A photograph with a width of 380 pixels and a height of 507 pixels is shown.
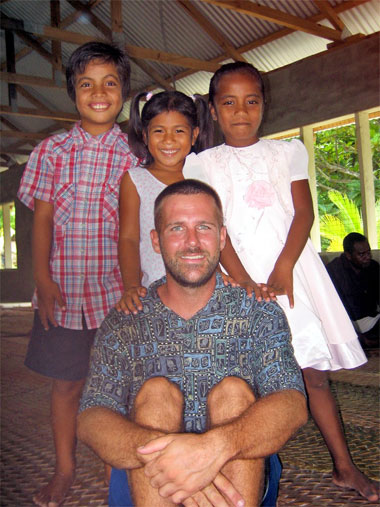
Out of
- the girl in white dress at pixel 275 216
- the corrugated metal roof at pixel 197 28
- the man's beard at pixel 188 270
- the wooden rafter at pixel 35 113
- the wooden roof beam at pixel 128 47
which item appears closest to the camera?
the man's beard at pixel 188 270

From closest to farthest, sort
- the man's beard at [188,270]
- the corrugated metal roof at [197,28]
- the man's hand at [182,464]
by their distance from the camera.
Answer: the man's hand at [182,464]
the man's beard at [188,270]
the corrugated metal roof at [197,28]

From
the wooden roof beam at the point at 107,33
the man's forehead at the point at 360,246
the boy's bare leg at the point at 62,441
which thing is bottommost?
the boy's bare leg at the point at 62,441

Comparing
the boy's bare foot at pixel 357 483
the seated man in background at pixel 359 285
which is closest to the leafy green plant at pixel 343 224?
the seated man in background at pixel 359 285

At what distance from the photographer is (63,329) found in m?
1.76

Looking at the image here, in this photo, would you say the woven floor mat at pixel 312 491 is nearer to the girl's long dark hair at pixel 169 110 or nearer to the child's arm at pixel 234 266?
the child's arm at pixel 234 266

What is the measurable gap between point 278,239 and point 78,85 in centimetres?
79

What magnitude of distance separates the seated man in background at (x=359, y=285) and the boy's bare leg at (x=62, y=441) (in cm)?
308

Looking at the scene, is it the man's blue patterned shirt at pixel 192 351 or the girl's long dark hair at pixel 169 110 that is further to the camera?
the girl's long dark hair at pixel 169 110

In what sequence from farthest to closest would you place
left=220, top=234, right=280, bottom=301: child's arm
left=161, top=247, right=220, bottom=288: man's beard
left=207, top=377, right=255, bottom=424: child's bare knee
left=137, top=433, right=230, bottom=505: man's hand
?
1. left=220, top=234, right=280, bottom=301: child's arm
2. left=161, top=247, right=220, bottom=288: man's beard
3. left=207, top=377, right=255, bottom=424: child's bare knee
4. left=137, top=433, right=230, bottom=505: man's hand

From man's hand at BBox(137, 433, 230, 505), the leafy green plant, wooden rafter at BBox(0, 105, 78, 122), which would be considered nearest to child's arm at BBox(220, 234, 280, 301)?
man's hand at BBox(137, 433, 230, 505)

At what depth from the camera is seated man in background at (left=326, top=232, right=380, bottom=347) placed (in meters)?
4.37

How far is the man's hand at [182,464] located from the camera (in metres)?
1.07

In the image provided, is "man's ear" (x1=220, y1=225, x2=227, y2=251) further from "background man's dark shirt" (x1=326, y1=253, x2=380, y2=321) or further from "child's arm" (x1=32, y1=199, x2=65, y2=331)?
"background man's dark shirt" (x1=326, y1=253, x2=380, y2=321)

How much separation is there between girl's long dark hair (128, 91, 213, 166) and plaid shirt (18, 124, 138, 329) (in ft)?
0.33
